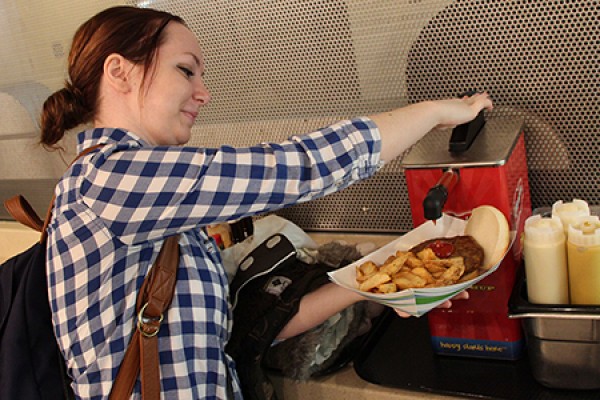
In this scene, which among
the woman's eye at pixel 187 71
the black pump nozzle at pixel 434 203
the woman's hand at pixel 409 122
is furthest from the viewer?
the woman's eye at pixel 187 71

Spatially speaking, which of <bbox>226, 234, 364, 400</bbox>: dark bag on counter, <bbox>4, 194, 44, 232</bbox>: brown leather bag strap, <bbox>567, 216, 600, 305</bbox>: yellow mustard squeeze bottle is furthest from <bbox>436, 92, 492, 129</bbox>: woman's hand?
<bbox>4, 194, 44, 232</bbox>: brown leather bag strap

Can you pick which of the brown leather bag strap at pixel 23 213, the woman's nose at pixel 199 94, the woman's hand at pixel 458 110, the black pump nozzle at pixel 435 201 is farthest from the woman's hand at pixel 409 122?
the brown leather bag strap at pixel 23 213

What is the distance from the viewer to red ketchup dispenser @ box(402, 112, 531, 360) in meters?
0.93

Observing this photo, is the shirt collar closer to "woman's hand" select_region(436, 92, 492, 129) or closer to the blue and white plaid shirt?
the blue and white plaid shirt

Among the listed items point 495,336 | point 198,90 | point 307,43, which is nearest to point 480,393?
point 495,336

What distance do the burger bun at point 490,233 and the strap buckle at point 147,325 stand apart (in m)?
0.55

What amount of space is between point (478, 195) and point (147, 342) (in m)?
0.61

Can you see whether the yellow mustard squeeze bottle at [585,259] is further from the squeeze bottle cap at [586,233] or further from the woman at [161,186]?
the woman at [161,186]

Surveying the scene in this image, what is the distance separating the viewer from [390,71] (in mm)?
1303

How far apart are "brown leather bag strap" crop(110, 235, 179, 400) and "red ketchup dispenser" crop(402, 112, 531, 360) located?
468 millimetres

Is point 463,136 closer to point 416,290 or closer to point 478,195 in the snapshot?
point 478,195

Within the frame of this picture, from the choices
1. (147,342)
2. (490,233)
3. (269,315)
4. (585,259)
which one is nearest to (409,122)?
(490,233)

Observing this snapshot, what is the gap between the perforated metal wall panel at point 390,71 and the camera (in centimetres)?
114

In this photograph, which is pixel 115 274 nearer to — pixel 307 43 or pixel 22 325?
pixel 22 325
